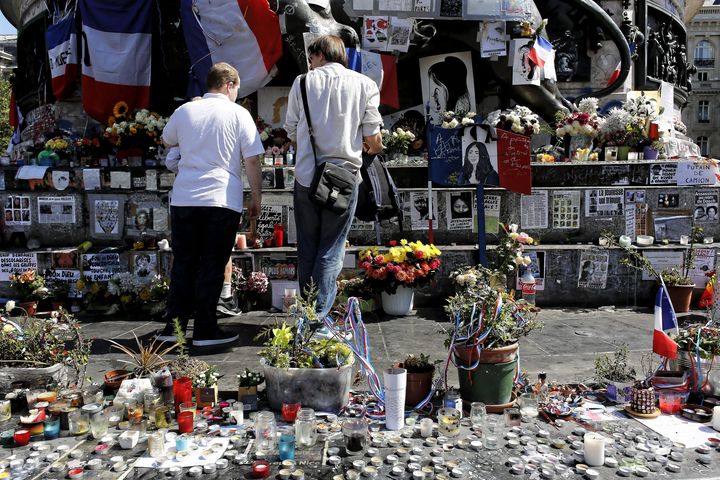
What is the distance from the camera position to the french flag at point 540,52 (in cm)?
934

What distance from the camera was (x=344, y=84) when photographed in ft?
13.1

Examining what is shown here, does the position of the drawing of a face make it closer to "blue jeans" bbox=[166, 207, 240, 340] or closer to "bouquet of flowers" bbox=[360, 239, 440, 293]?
"bouquet of flowers" bbox=[360, 239, 440, 293]

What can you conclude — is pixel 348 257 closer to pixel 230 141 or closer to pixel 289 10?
pixel 230 141

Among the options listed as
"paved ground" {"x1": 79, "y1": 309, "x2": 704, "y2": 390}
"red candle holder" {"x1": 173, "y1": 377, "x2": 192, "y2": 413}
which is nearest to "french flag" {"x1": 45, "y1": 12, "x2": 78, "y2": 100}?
"paved ground" {"x1": 79, "y1": 309, "x2": 704, "y2": 390}

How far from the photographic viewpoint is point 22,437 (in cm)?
294

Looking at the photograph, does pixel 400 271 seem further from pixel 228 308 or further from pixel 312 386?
pixel 312 386

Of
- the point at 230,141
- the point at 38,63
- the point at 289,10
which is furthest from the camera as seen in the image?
the point at 38,63

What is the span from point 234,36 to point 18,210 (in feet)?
13.0

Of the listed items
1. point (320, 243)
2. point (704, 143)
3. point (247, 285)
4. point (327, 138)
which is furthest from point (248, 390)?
point (704, 143)

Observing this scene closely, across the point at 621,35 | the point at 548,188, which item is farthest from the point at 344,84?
the point at 621,35

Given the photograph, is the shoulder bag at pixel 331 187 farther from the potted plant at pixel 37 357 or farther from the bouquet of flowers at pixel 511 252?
the bouquet of flowers at pixel 511 252

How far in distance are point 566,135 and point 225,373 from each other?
263 inches

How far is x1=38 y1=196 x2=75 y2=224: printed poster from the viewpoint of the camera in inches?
276

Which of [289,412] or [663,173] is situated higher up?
[663,173]
